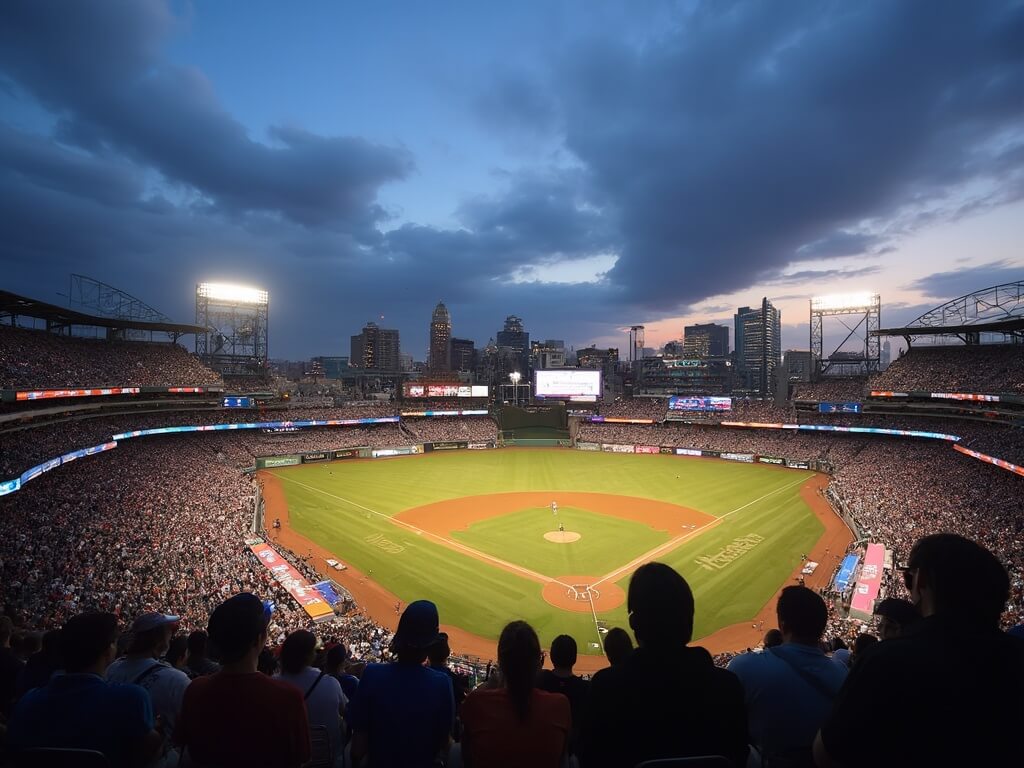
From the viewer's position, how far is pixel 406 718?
12.1ft

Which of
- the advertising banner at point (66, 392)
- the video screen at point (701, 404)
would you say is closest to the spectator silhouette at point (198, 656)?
the advertising banner at point (66, 392)

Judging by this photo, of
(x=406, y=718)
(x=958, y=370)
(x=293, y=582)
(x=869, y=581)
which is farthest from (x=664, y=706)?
(x=958, y=370)

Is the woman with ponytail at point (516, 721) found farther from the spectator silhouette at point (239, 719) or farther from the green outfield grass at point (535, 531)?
the green outfield grass at point (535, 531)

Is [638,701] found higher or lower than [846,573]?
higher

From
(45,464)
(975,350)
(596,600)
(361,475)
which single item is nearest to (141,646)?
(596,600)

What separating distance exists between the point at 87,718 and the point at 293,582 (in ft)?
76.9

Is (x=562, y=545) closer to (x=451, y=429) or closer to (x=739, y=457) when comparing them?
(x=739, y=457)

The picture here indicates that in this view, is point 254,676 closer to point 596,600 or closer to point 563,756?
point 563,756

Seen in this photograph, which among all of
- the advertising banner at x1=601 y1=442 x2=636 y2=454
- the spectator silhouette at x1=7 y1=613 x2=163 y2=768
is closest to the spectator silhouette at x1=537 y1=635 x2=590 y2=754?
the spectator silhouette at x1=7 y1=613 x2=163 y2=768

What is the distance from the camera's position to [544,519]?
3866 centimetres

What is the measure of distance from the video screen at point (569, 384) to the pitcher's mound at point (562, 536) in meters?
46.5

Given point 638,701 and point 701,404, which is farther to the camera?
point 701,404

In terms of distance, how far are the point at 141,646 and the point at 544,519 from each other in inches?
1381

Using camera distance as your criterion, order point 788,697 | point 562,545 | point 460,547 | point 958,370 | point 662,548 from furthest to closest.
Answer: point 958,370 → point 562,545 → point 460,547 → point 662,548 → point 788,697
